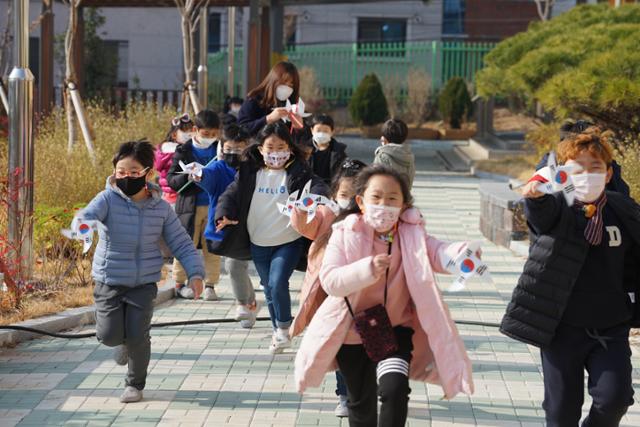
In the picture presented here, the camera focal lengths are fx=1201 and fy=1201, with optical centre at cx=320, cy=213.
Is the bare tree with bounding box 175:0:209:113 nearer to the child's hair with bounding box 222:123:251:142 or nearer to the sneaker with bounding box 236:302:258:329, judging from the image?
the child's hair with bounding box 222:123:251:142

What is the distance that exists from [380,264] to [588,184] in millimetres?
1024

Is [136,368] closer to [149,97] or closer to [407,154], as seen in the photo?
[407,154]

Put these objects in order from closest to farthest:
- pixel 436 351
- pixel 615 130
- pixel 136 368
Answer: pixel 436 351 → pixel 136 368 → pixel 615 130

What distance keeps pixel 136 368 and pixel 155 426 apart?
0.55m

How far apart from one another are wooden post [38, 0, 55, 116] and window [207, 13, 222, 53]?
17.7m

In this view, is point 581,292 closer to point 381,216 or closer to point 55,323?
point 381,216

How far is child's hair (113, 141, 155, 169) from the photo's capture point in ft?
22.1

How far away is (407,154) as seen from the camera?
980 cm

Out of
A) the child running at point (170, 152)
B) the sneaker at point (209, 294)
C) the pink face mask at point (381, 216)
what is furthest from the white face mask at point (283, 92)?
the pink face mask at point (381, 216)

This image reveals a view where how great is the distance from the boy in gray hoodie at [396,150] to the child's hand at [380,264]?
14.9ft

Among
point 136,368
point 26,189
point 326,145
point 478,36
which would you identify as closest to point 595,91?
A: point 326,145

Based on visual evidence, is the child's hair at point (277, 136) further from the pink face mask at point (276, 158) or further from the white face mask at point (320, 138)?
the white face mask at point (320, 138)

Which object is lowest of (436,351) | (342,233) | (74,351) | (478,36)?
(74,351)

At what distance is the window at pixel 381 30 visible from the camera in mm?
41000
